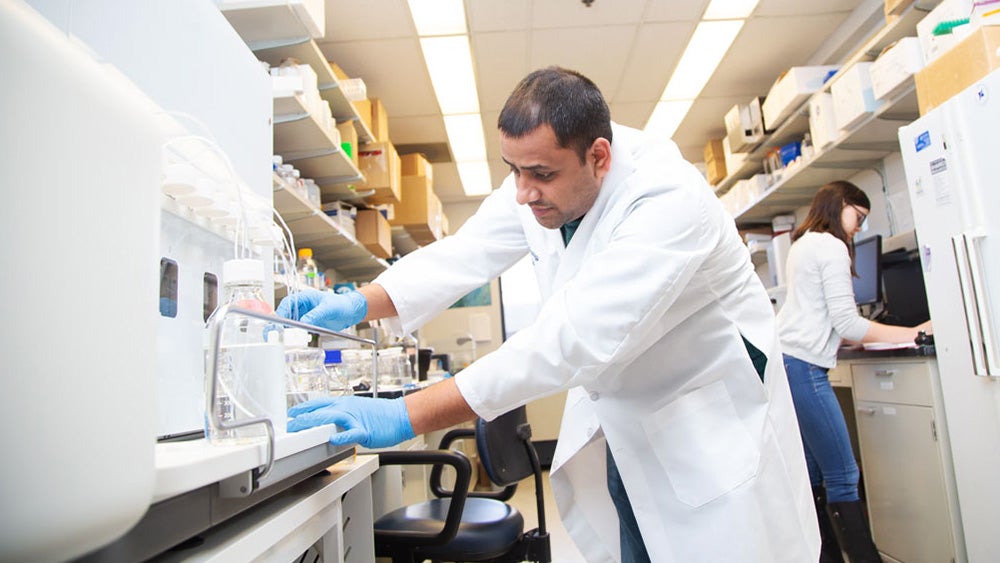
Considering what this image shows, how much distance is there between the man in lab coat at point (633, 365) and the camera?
0.89m

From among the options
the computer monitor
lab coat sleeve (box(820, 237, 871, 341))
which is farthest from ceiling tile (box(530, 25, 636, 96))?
lab coat sleeve (box(820, 237, 871, 341))

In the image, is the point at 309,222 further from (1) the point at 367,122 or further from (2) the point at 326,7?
(2) the point at 326,7

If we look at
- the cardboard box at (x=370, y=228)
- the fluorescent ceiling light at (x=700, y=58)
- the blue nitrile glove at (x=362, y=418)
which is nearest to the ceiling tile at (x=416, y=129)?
the cardboard box at (x=370, y=228)

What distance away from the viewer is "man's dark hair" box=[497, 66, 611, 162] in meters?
1.02

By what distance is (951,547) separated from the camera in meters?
1.86

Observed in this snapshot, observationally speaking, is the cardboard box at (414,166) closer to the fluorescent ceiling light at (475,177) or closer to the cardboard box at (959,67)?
the fluorescent ceiling light at (475,177)

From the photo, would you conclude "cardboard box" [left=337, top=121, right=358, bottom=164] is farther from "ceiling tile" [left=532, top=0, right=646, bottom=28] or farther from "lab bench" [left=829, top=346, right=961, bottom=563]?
"lab bench" [left=829, top=346, right=961, bottom=563]

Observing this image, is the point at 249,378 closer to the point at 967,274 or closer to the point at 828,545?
the point at 967,274

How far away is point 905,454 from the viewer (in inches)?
82.2

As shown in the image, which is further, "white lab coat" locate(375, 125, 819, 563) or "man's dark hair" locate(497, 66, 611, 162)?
"man's dark hair" locate(497, 66, 611, 162)

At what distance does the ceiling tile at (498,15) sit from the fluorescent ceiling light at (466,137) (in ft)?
3.47

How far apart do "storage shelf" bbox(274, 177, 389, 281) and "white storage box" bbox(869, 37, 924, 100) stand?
2.30 meters

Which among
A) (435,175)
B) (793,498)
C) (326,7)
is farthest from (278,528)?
(435,175)

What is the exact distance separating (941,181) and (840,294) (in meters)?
0.48
